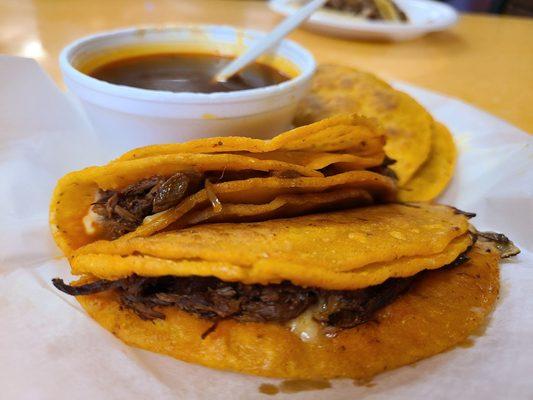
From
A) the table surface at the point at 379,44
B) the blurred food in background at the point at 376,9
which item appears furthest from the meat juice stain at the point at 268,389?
the blurred food in background at the point at 376,9

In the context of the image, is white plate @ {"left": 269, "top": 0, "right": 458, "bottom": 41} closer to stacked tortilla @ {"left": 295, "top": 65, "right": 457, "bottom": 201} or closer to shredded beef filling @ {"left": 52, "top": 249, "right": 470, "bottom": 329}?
stacked tortilla @ {"left": 295, "top": 65, "right": 457, "bottom": 201}

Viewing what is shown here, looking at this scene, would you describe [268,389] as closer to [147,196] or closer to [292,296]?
[292,296]

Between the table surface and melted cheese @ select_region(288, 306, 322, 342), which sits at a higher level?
the table surface

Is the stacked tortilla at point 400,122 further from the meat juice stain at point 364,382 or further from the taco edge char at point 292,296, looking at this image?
the meat juice stain at point 364,382

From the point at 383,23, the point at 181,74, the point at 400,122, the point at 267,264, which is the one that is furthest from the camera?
the point at 383,23

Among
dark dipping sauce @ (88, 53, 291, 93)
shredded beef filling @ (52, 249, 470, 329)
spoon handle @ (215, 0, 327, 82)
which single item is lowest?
shredded beef filling @ (52, 249, 470, 329)

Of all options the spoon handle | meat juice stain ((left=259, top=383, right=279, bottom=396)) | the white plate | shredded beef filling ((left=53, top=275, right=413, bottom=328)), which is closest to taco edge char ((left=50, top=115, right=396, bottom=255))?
shredded beef filling ((left=53, top=275, right=413, bottom=328))

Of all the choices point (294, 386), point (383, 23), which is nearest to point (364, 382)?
point (294, 386)
